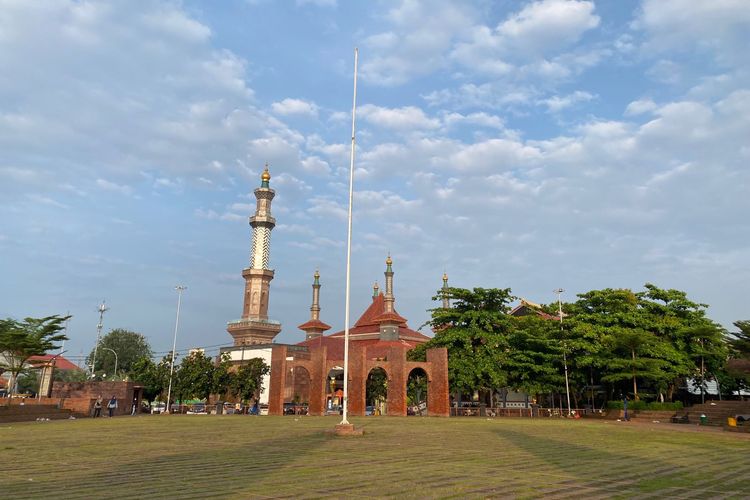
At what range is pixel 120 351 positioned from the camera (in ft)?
278

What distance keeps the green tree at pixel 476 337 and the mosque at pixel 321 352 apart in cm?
284

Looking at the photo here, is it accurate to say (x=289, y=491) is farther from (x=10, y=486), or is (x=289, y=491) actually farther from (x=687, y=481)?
(x=687, y=481)

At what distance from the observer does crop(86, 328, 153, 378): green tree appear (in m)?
83.8

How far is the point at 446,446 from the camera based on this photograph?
47.1 ft

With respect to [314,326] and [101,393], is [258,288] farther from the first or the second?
[101,393]

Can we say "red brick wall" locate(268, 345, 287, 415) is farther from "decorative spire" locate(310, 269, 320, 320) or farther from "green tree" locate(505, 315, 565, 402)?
"decorative spire" locate(310, 269, 320, 320)

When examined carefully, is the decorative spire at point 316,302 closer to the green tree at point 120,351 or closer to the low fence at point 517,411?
the green tree at point 120,351

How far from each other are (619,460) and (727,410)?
26.6 m

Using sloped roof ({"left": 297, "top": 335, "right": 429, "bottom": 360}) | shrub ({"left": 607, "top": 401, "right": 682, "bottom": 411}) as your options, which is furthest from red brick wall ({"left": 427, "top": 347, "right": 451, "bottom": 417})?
sloped roof ({"left": 297, "top": 335, "right": 429, "bottom": 360})

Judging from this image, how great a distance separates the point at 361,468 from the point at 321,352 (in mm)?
29530

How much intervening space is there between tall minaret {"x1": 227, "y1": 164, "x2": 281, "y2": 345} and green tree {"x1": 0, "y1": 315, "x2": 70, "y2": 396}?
3467cm

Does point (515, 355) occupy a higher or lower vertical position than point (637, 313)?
lower

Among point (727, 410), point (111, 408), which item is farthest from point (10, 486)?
point (727, 410)

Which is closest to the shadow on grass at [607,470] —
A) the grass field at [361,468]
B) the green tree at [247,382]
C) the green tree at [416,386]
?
the grass field at [361,468]
